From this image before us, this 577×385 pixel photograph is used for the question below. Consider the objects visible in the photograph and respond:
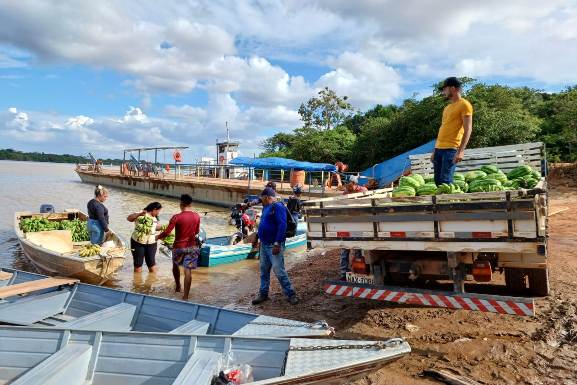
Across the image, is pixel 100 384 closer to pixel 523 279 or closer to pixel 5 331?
pixel 5 331

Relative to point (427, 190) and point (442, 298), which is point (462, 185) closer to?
point (427, 190)

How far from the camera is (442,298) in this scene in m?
4.58

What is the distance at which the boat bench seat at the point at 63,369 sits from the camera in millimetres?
3738

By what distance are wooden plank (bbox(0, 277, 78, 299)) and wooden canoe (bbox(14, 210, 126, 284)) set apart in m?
1.73

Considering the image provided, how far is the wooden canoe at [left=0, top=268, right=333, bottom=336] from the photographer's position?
4.56 meters

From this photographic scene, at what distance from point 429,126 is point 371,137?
18.8 feet

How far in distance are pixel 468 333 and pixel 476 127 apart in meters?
18.9

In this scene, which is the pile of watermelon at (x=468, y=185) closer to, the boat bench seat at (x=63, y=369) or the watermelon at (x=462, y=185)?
the watermelon at (x=462, y=185)

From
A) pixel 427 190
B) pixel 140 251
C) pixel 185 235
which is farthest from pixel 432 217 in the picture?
pixel 140 251

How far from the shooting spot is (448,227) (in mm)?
4340

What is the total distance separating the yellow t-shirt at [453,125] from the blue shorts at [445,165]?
0.08m

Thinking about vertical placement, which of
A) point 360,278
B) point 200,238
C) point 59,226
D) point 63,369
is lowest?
point 63,369

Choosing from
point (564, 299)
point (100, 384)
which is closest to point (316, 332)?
point (100, 384)

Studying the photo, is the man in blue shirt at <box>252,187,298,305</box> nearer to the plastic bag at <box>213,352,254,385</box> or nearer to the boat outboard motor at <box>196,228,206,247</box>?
the boat outboard motor at <box>196,228,206,247</box>
